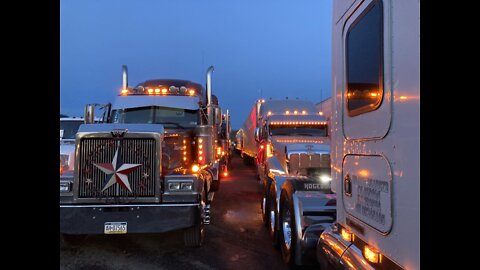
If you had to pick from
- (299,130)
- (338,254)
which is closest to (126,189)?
Result: (338,254)

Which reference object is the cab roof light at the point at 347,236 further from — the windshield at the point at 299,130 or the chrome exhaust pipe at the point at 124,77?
the windshield at the point at 299,130

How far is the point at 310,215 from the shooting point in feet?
15.5

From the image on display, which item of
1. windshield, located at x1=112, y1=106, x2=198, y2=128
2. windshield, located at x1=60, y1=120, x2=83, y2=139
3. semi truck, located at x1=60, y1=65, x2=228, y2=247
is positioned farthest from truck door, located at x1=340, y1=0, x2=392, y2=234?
windshield, located at x1=60, y1=120, x2=83, y2=139

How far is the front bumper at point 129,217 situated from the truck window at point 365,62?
3818 mm

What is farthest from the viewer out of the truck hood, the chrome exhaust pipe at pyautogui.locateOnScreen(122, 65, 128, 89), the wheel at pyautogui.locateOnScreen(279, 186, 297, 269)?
the truck hood

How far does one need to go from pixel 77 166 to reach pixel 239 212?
14.2ft

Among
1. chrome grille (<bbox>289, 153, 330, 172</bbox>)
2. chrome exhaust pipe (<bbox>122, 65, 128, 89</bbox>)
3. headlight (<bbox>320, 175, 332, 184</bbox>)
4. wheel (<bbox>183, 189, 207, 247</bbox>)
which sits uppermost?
chrome exhaust pipe (<bbox>122, 65, 128, 89</bbox>)

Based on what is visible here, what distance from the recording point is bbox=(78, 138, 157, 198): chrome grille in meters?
5.97

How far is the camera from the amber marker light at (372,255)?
217 centimetres

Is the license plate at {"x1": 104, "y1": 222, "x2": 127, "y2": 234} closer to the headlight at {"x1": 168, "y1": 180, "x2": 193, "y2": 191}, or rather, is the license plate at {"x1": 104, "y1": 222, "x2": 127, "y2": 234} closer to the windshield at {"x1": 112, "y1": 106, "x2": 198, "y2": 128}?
the headlight at {"x1": 168, "y1": 180, "x2": 193, "y2": 191}

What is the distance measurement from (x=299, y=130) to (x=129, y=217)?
6.77m

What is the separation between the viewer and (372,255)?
7.38ft

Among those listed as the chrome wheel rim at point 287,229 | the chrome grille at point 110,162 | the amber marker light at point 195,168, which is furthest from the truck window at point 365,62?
the amber marker light at point 195,168
